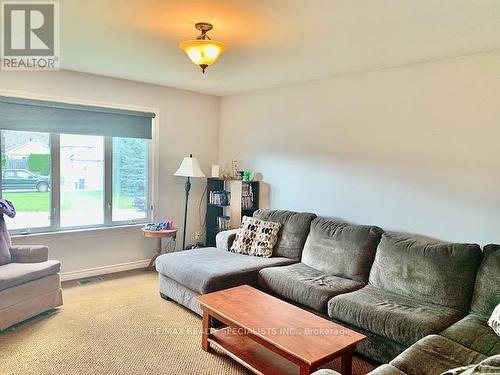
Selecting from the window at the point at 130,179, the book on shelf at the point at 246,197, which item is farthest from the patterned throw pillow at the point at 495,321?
the window at the point at 130,179

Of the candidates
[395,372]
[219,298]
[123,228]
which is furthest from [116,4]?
[123,228]

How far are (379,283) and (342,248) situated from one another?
1.56ft

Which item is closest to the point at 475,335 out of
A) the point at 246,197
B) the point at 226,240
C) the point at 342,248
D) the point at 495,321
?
the point at 495,321

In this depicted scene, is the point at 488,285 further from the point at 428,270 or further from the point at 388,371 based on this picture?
the point at 388,371

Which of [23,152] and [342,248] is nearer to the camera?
[342,248]

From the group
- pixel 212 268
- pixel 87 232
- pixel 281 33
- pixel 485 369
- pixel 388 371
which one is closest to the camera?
pixel 485 369

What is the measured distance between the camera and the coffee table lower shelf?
94.2 inches

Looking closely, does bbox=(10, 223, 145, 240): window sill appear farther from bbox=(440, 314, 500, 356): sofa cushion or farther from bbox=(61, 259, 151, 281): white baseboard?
bbox=(440, 314, 500, 356): sofa cushion

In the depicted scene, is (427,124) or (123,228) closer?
(427,124)

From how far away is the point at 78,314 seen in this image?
3373mm

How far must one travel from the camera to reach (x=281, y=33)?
274cm

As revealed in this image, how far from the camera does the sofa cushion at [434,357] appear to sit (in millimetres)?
1865

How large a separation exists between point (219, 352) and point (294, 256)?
55.9 inches

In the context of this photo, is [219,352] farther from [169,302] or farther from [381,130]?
[381,130]
